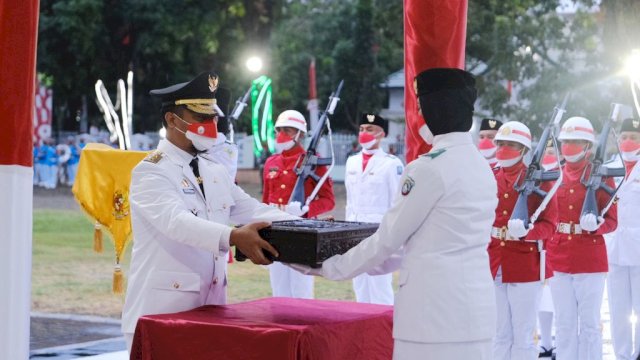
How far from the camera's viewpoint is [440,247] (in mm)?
4184

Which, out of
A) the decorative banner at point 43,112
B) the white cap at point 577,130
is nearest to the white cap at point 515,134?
the white cap at point 577,130

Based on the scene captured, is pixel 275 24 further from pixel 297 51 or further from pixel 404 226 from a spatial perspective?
pixel 404 226

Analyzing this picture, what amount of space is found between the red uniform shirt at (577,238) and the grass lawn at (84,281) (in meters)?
4.03

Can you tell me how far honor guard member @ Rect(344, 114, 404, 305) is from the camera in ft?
33.9

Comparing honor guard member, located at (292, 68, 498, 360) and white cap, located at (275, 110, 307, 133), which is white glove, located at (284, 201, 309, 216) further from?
honor guard member, located at (292, 68, 498, 360)

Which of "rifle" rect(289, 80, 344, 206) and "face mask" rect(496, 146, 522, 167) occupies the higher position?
"face mask" rect(496, 146, 522, 167)

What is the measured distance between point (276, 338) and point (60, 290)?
8.74 meters

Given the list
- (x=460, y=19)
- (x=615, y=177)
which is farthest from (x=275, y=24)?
(x=460, y=19)

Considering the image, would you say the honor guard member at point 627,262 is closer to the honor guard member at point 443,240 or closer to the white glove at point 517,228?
the white glove at point 517,228

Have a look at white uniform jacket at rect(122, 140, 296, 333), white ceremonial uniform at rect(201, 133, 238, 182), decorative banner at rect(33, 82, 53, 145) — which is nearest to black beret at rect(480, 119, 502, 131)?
white ceremonial uniform at rect(201, 133, 238, 182)

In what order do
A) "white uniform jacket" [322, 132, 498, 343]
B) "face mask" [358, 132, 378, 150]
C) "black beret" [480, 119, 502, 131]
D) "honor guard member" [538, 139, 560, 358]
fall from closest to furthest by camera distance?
1. "white uniform jacket" [322, 132, 498, 343]
2. "black beret" [480, 119, 502, 131]
3. "honor guard member" [538, 139, 560, 358]
4. "face mask" [358, 132, 378, 150]

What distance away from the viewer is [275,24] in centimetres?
3262

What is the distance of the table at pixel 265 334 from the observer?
13.9 feet

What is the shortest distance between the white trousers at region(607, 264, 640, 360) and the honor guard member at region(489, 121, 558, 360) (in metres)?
1.25
